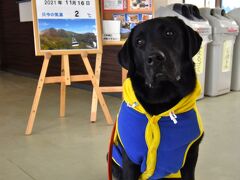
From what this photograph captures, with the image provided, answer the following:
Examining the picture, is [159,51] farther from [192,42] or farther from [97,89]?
[97,89]

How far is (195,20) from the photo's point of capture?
3.83m

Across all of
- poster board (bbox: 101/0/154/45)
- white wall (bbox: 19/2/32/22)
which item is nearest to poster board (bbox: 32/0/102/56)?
poster board (bbox: 101/0/154/45)

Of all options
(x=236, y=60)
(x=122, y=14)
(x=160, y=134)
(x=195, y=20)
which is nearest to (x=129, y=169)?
(x=160, y=134)

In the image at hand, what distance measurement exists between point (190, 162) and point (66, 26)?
1844mm

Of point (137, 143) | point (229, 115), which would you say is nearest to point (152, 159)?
point (137, 143)

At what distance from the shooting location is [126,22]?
3082 mm

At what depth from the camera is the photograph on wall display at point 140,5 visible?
308 cm

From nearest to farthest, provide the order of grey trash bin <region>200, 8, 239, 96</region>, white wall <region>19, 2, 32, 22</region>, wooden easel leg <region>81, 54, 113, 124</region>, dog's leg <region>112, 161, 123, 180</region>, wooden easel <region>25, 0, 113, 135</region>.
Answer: dog's leg <region>112, 161, 123, 180</region> → wooden easel <region>25, 0, 113, 135</region> → wooden easel leg <region>81, 54, 113, 124</region> → grey trash bin <region>200, 8, 239, 96</region> → white wall <region>19, 2, 32, 22</region>

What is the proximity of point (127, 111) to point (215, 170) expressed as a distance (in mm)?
955

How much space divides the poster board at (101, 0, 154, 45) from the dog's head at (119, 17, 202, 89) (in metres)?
1.50

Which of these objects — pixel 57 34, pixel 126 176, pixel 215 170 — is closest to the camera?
pixel 126 176

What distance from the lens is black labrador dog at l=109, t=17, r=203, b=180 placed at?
147 cm

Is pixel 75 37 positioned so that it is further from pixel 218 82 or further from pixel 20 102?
pixel 218 82

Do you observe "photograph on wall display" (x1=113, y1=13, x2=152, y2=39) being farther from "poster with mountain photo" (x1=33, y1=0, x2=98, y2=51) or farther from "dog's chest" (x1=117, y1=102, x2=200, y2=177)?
"dog's chest" (x1=117, y1=102, x2=200, y2=177)
